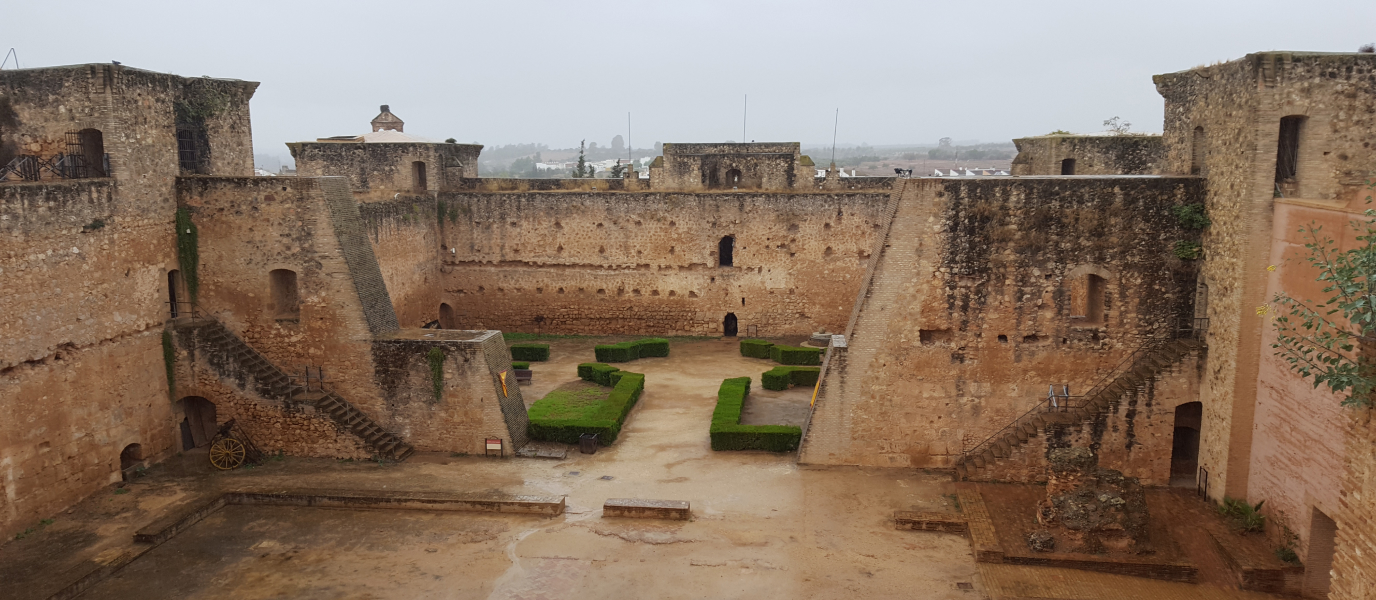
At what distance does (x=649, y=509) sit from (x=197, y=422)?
1040cm

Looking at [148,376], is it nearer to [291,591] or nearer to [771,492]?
[291,591]

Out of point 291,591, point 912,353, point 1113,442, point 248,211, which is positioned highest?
point 248,211

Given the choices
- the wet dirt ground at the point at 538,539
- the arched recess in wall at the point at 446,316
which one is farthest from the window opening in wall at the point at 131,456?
the arched recess in wall at the point at 446,316

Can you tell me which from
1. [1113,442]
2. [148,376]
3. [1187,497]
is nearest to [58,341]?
[148,376]

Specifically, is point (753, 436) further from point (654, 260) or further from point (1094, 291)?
point (654, 260)

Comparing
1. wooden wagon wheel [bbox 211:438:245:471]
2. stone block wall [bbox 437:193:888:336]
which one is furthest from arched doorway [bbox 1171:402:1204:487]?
wooden wagon wheel [bbox 211:438:245:471]

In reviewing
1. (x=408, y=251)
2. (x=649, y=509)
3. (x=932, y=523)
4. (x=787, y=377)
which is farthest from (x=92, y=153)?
(x=932, y=523)

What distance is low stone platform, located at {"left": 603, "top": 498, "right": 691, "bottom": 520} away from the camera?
584 inches

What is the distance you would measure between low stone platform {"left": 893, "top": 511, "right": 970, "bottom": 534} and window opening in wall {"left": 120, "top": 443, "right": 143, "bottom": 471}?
1400 centimetres

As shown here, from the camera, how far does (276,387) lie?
17.6m

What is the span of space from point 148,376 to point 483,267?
42.4ft

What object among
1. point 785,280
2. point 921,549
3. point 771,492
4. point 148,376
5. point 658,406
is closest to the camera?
point 921,549

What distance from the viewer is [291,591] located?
1260 cm

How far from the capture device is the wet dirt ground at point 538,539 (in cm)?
1268
